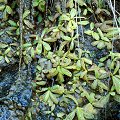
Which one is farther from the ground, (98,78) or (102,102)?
(98,78)

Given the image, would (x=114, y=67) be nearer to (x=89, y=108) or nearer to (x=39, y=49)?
(x=89, y=108)

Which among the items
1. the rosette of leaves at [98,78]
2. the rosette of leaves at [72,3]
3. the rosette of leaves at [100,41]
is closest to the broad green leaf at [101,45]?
the rosette of leaves at [100,41]

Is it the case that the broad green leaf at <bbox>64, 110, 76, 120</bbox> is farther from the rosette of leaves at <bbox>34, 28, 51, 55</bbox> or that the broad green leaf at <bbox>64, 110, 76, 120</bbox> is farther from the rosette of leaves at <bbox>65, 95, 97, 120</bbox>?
the rosette of leaves at <bbox>34, 28, 51, 55</bbox>

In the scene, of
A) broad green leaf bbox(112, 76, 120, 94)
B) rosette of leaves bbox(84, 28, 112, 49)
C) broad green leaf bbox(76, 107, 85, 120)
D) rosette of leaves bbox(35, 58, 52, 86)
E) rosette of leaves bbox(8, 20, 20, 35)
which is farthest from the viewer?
rosette of leaves bbox(8, 20, 20, 35)

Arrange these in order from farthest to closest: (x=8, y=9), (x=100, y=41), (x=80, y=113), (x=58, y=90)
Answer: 1. (x=8, y=9)
2. (x=100, y=41)
3. (x=58, y=90)
4. (x=80, y=113)

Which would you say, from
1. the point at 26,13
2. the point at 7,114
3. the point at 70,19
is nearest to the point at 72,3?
the point at 70,19

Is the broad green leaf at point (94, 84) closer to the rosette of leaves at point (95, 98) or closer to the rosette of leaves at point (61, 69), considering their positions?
the rosette of leaves at point (95, 98)

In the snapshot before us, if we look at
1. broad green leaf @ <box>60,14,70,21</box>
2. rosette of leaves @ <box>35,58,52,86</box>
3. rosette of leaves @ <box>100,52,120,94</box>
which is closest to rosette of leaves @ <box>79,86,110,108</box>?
rosette of leaves @ <box>100,52,120,94</box>

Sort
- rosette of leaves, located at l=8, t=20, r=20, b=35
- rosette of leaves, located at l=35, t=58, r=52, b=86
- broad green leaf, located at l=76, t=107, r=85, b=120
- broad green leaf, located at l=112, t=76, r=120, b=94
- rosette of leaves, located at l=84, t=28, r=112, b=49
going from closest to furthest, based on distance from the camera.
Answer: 1. broad green leaf, located at l=76, t=107, r=85, b=120
2. broad green leaf, located at l=112, t=76, r=120, b=94
3. rosette of leaves, located at l=35, t=58, r=52, b=86
4. rosette of leaves, located at l=84, t=28, r=112, b=49
5. rosette of leaves, located at l=8, t=20, r=20, b=35

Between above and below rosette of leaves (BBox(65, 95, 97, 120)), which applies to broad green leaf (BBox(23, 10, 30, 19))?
above
